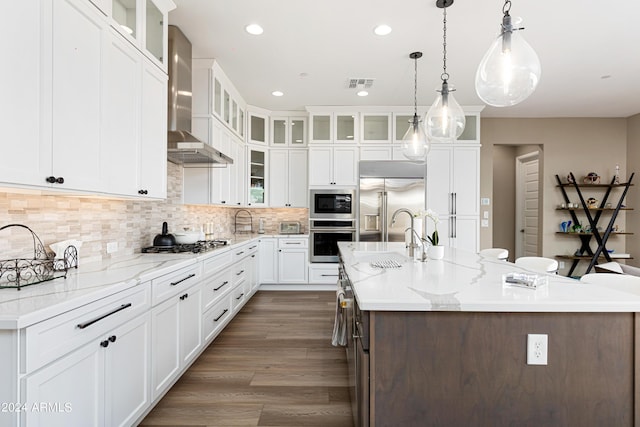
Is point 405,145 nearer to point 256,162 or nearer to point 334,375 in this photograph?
point 334,375

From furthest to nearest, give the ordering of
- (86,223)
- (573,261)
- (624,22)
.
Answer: (573,261) → (624,22) → (86,223)

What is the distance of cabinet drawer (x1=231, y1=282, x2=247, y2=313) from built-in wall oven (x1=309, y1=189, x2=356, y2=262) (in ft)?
4.61

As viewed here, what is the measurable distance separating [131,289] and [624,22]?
4.25 m

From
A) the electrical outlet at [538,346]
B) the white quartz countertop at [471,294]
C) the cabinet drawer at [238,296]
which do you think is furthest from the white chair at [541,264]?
the cabinet drawer at [238,296]

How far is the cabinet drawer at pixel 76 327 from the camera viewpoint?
3.67ft

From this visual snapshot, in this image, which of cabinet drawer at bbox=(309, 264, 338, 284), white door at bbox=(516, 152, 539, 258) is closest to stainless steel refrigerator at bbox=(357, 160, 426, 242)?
cabinet drawer at bbox=(309, 264, 338, 284)

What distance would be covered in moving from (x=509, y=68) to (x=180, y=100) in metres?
2.57

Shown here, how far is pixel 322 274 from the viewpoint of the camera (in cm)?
508

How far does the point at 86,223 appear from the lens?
2.21 m

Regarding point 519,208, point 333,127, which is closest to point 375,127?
point 333,127

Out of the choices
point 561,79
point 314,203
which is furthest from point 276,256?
point 561,79

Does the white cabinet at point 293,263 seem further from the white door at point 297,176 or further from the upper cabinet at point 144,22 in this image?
the upper cabinet at point 144,22

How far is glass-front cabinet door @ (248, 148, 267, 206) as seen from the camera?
515cm

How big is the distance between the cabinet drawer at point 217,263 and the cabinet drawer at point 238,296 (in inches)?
18.0
